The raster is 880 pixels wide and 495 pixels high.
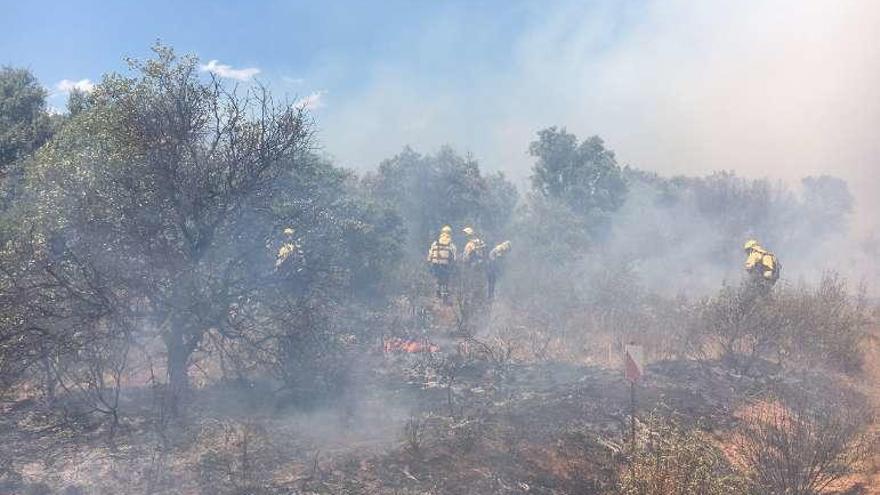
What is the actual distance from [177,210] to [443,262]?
8746mm

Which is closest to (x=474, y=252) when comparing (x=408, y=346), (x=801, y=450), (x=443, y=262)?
(x=443, y=262)

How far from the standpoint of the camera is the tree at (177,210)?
770 centimetres

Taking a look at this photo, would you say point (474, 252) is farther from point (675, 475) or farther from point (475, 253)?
point (675, 475)

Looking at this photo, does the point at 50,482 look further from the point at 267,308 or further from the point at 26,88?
the point at 26,88

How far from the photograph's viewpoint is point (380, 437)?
304 inches

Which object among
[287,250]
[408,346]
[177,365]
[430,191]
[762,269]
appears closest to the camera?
[177,365]

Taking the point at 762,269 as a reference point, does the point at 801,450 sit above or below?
below

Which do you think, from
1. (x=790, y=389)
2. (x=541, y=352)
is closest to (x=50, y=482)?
(x=541, y=352)

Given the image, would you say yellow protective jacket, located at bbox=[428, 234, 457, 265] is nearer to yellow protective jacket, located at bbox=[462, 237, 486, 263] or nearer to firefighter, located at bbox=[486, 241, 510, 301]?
yellow protective jacket, located at bbox=[462, 237, 486, 263]

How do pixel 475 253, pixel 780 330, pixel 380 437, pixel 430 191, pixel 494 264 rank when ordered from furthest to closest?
1. pixel 430 191
2. pixel 475 253
3. pixel 494 264
4. pixel 780 330
5. pixel 380 437

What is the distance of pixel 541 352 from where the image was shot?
1210 cm

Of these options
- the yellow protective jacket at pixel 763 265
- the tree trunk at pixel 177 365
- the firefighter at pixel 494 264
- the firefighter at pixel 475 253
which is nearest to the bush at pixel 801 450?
the yellow protective jacket at pixel 763 265

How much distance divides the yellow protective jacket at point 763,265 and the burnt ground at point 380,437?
245 centimetres

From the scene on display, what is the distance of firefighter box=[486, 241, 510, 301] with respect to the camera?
16.5 m
